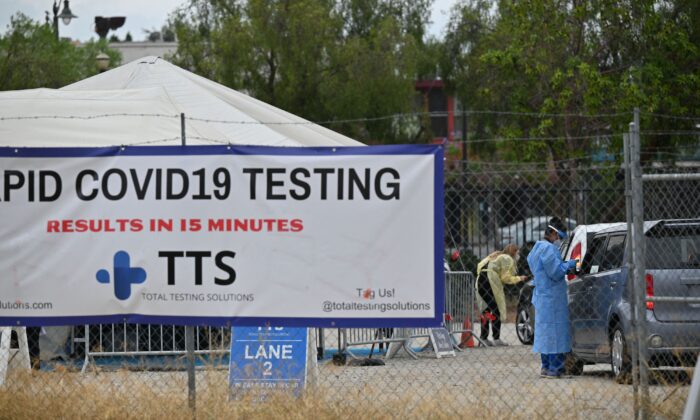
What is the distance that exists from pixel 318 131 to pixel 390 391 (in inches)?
178

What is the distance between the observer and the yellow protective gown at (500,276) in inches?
728

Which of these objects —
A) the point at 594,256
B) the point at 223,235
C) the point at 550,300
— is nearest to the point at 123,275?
the point at 223,235

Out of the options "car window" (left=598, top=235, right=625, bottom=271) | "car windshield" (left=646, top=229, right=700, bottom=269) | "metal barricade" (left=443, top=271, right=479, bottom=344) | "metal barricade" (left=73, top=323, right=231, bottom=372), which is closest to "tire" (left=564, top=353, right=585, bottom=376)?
"car window" (left=598, top=235, right=625, bottom=271)

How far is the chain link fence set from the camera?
8859mm

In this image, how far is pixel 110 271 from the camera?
873 centimetres

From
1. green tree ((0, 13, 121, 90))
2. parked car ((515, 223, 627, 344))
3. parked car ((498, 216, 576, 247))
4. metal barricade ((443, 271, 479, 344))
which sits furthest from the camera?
green tree ((0, 13, 121, 90))

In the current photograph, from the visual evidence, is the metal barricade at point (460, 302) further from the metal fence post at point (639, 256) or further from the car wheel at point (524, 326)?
the metal fence post at point (639, 256)

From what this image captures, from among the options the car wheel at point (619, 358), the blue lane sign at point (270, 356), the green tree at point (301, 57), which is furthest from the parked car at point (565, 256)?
the green tree at point (301, 57)

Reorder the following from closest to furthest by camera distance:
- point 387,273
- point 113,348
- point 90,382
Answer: point 387,273
point 90,382
point 113,348

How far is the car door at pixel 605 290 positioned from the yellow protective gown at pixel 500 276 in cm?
533

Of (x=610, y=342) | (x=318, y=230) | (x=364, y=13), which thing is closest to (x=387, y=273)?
(x=318, y=230)

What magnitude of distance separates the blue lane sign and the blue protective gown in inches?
127

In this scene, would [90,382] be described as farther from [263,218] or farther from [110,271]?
[263,218]

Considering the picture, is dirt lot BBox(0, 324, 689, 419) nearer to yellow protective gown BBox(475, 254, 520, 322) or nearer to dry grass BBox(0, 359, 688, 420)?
dry grass BBox(0, 359, 688, 420)
